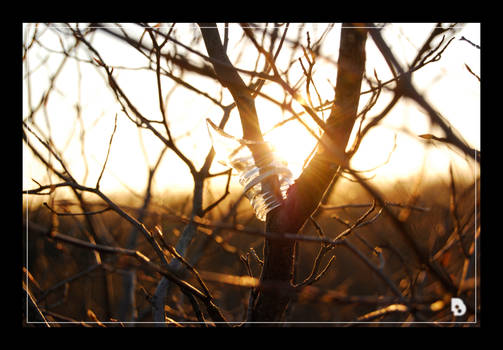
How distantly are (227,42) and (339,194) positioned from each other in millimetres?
910

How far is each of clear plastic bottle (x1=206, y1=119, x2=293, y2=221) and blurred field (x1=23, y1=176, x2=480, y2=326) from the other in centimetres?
22

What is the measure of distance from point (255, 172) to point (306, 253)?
1.94 meters

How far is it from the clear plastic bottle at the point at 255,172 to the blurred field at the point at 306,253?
0.22m

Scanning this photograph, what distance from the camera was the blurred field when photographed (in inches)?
39.7

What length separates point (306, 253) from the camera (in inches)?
107

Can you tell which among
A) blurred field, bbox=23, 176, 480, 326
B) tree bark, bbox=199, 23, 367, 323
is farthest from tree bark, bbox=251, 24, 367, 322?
blurred field, bbox=23, 176, 480, 326

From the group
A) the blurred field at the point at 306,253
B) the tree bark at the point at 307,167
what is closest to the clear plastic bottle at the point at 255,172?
the tree bark at the point at 307,167

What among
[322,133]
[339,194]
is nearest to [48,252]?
[339,194]

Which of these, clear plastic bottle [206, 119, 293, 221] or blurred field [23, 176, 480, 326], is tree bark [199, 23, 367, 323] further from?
blurred field [23, 176, 480, 326]

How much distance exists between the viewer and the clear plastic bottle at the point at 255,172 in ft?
2.88

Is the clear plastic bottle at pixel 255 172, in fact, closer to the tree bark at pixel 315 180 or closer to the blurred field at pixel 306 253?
the tree bark at pixel 315 180

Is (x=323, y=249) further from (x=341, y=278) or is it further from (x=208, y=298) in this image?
(x=341, y=278)

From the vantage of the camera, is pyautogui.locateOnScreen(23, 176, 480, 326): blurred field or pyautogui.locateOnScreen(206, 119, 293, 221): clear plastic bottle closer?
pyautogui.locateOnScreen(206, 119, 293, 221): clear plastic bottle
